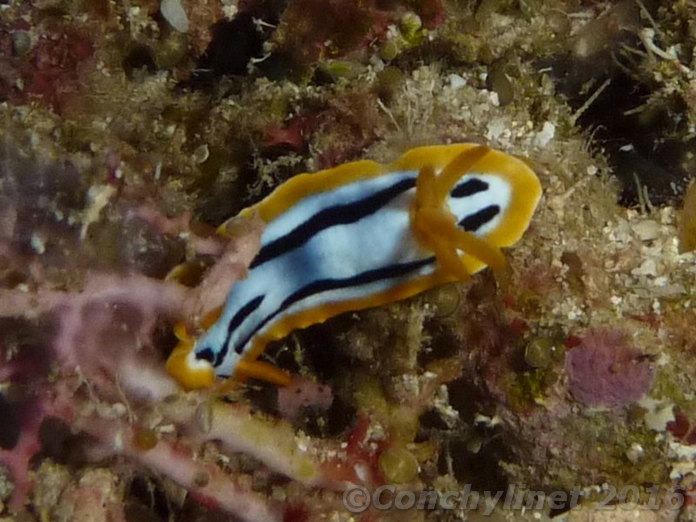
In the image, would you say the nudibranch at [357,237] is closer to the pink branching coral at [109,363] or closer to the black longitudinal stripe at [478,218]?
the black longitudinal stripe at [478,218]

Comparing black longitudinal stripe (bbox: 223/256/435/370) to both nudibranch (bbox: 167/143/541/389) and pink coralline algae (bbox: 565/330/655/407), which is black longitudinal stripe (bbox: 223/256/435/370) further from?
pink coralline algae (bbox: 565/330/655/407)

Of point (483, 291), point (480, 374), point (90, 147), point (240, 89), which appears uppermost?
point (90, 147)

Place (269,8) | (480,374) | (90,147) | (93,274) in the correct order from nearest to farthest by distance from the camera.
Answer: (93,274) → (90,147) → (480,374) → (269,8)

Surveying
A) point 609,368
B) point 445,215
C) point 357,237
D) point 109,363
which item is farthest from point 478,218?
point 109,363

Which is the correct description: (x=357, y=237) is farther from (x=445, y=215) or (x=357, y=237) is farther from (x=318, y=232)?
(x=445, y=215)

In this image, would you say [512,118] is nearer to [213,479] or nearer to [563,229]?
[563,229]

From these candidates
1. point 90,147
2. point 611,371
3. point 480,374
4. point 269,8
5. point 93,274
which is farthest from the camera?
point 269,8

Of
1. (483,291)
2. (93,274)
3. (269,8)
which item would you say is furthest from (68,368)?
(269,8)

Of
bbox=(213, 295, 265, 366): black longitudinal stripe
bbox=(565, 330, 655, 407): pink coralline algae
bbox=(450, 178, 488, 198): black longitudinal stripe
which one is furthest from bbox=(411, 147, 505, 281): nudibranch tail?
bbox=(213, 295, 265, 366): black longitudinal stripe
